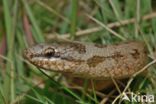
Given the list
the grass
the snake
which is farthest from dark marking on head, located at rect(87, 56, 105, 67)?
Result: the grass

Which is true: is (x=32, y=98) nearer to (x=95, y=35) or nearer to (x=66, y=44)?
(x=66, y=44)

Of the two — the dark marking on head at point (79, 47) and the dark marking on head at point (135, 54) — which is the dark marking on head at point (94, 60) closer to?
the dark marking on head at point (79, 47)

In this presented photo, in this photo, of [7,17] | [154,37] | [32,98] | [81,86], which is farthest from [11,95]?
[154,37]

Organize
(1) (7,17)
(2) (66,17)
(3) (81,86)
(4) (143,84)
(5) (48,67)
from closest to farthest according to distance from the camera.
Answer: (5) (48,67) < (4) (143,84) < (3) (81,86) < (1) (7,17) < (2) (66,17)

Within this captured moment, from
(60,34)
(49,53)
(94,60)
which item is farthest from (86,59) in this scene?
(60,34)

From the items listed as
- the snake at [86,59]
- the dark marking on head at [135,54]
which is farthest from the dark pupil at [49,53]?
the dark marking on head at [135,54]

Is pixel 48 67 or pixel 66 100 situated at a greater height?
pixel 48 67

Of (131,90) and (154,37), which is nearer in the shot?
(131,90)
